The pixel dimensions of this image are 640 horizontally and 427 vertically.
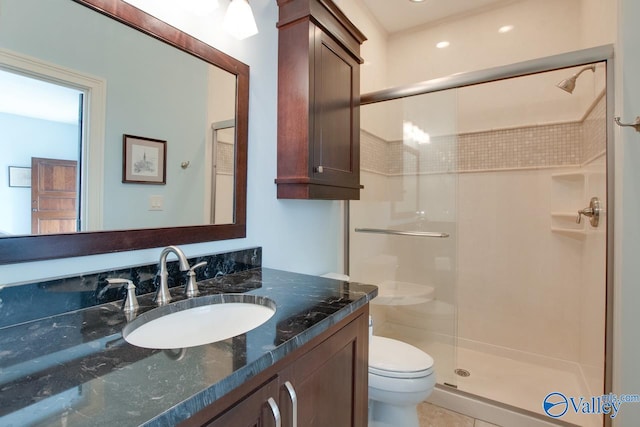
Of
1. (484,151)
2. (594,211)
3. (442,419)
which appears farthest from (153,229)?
(484,151)

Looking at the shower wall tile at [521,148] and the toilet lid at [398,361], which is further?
the shower wall tile at [521,148]

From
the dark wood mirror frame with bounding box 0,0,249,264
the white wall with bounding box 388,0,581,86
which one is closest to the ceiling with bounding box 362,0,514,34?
the white wall with bounding box 388,0,581,86

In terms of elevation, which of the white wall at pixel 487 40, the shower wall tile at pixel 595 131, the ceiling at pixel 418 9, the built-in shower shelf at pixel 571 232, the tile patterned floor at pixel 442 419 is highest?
the ceiling at pixel 418 9

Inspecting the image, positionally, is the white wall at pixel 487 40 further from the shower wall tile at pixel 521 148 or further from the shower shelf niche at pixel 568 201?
the shower shelf niche at pixel 568 201

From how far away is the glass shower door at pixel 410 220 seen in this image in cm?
229

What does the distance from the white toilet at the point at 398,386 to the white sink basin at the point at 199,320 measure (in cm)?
77

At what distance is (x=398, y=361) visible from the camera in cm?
148

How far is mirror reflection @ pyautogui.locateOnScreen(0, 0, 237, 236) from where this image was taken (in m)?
0.76

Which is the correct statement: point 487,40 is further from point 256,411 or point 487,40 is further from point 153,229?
point 256,411

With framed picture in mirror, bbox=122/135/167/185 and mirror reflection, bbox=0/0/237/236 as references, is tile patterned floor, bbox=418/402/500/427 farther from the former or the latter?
framed picture in mirror, bbox=122/135/167/185

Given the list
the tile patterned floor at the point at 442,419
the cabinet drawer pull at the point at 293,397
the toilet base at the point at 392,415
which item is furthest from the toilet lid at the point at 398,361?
the cabinet drawer pull at the point at 293,397

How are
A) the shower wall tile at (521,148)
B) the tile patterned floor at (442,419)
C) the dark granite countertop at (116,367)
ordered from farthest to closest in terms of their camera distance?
the shower wall tile at (521,148), the tile patterned floor at (442,419), the dark granite countertop at (116,367)

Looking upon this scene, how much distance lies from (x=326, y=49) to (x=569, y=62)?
3.89ft

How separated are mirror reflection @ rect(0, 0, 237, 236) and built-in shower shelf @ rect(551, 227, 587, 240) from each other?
90.2 inches
